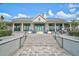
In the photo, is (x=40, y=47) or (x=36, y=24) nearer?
(x=40, y=47)

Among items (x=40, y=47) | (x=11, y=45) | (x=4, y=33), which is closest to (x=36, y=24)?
(x=40, y=47)

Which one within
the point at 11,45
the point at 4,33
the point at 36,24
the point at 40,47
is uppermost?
the point at 36,24

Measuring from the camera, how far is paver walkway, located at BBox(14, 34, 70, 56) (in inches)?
184

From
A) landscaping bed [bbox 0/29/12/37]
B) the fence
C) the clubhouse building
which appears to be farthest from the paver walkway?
landscaping bed [bbox 0/29/12/37]

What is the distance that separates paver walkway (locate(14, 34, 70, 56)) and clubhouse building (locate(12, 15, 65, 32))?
263mm

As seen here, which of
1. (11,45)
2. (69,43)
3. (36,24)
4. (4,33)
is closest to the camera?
(11,45)

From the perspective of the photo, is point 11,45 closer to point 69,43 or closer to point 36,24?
point 36,24

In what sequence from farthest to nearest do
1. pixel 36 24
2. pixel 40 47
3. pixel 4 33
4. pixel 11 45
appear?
pixel 36 24 < pixel 40 47 < pixel 4 33 < pixel 11 45

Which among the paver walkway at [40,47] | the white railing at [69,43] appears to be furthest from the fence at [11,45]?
the white railing at [69,43]

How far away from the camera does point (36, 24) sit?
5520 millimetres

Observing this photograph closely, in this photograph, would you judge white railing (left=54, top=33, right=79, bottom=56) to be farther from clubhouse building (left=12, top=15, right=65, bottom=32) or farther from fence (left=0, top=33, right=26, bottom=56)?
fence (left=0, top=33, right=26, bottom=56)

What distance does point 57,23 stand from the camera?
5363mm

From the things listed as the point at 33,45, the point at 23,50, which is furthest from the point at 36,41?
the point at 23,50

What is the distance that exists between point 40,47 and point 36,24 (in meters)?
0.93
